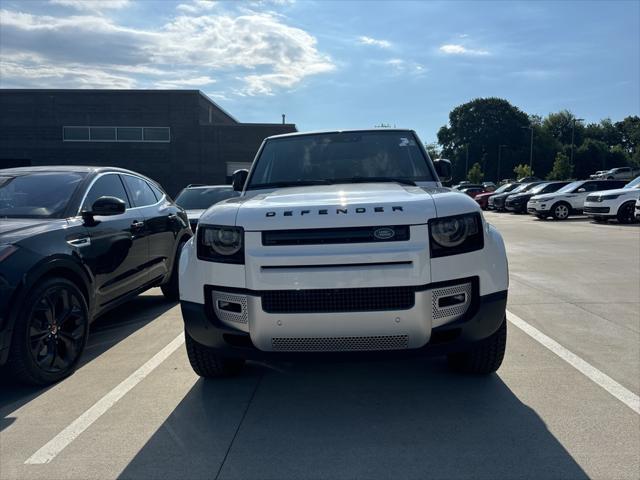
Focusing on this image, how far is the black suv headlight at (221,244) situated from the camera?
3.09 metres

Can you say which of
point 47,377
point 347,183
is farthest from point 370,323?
point 47,377

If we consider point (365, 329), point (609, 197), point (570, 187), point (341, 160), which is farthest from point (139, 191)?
point (570, 187)

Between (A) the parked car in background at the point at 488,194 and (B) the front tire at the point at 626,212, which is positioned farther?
(A) the parked car in background at the point at 488,194

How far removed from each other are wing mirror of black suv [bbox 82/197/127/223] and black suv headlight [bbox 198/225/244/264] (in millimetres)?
1601

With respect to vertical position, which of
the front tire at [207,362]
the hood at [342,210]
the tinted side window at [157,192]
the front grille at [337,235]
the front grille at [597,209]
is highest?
the tinted side window at [157,192]

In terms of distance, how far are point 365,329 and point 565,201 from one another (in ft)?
69.4

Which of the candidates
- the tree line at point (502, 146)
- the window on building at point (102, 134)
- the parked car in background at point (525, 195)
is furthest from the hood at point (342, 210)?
the tree line at point (502, 146)

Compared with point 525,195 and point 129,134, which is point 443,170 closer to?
point 525,195

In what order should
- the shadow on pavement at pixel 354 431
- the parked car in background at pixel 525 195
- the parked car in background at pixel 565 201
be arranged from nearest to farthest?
the shadow on pavement at pixel 354 431
the parked car in background at pixel 565 201
the parked car in background at pixel 525 195

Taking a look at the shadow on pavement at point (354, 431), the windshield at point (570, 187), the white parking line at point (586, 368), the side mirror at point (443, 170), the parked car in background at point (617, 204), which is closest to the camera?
the shadow on pavement at point (354, 431)

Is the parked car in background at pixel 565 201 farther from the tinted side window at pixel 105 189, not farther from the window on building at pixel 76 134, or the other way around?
the window on building at pixel 76 134

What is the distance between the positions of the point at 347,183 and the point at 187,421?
2177mm

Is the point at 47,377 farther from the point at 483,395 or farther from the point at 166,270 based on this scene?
the point at 483,395

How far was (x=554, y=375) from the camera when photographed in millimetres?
3896
